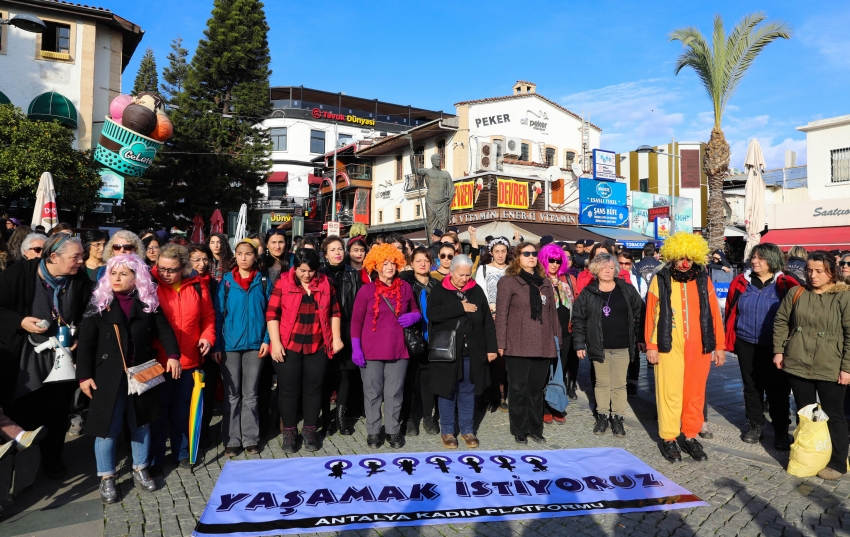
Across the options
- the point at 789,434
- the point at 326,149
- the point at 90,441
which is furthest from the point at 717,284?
the point at 326,149

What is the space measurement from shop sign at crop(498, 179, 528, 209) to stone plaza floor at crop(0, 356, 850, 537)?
2061 cm

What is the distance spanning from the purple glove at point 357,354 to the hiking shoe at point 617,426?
2.64 meters

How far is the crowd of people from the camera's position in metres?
4.18

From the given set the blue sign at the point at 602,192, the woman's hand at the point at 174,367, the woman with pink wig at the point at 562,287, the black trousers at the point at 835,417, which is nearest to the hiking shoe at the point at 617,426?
the woman with pink wig at the point at 562,287

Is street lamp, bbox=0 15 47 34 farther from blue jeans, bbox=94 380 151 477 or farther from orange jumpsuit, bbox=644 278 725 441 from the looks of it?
orange jumpsuit, bbox=644 278 725 441

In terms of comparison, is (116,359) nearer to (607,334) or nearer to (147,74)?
(607,334)

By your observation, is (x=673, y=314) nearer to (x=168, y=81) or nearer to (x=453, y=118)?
(x=453, y=118)

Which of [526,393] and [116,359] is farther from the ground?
[116,359]

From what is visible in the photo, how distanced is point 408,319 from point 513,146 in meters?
23.6

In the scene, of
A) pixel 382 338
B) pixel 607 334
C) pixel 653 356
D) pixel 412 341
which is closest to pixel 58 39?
pixel 382 338

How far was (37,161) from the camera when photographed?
15.2m

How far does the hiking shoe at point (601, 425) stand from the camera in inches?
227

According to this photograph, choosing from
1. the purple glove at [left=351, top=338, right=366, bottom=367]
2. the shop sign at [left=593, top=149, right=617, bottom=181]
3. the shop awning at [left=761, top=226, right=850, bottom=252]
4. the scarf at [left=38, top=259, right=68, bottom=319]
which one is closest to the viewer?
the scarf at [left=38, top=259, right=68, bottom=319]

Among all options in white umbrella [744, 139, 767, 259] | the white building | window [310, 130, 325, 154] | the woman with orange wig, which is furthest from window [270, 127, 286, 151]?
the woman with orange wig
